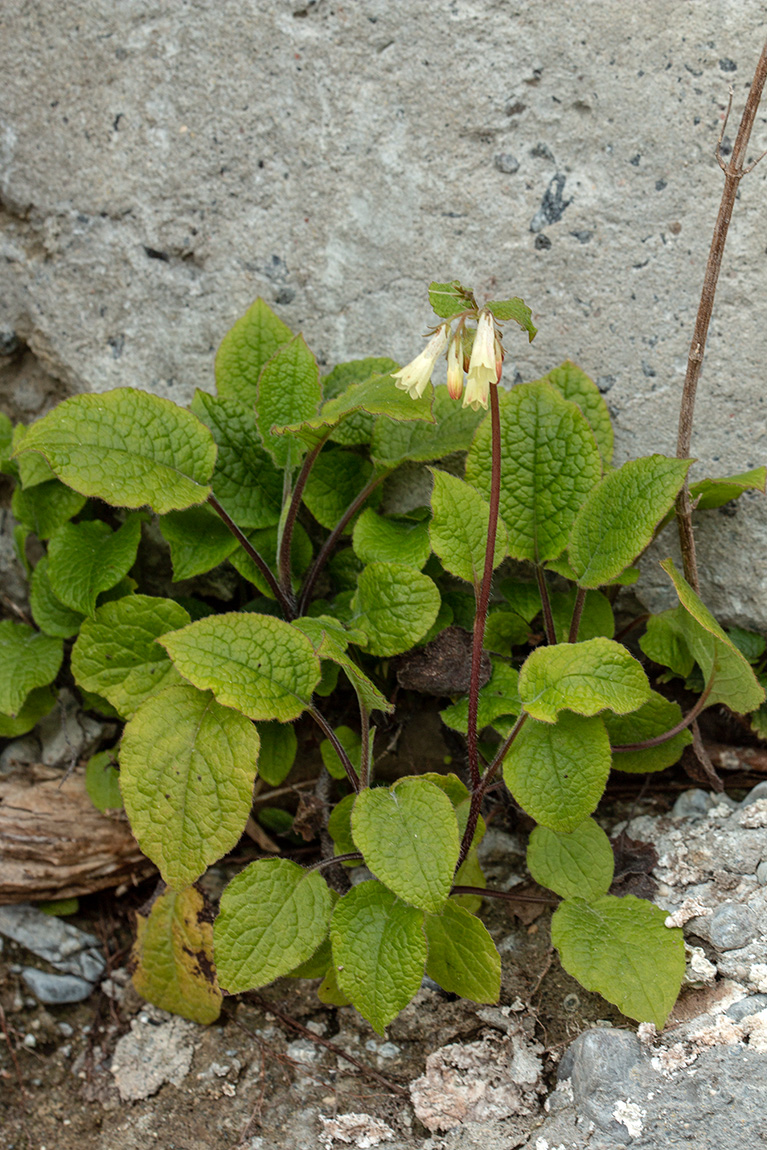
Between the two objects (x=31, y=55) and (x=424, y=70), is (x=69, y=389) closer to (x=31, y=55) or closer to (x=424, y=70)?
(x=31, y=55)

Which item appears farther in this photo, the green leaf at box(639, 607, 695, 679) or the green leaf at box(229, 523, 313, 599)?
the green leaf at box(229, 523, 313, 599)

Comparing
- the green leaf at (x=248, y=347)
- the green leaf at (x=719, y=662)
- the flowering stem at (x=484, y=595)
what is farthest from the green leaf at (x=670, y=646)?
the green leaf at (x=248, y=347)

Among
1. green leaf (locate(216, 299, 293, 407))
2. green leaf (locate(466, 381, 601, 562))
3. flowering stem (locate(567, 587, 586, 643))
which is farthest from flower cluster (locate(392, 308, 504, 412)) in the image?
green leaf (locate(216, 299, 293, 407))

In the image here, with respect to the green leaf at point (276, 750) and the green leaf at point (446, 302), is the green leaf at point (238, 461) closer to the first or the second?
the green leaf at point (276, 750)

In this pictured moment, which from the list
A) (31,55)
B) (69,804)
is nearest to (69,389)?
(31,55)

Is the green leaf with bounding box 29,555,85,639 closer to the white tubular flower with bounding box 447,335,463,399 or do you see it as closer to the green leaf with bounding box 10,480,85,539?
the green leaf with bounding box 10,480,85,539

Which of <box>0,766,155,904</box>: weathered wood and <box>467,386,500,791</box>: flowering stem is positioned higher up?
<box>467,386,500,791</box>: flowering stem

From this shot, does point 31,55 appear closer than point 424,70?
No
